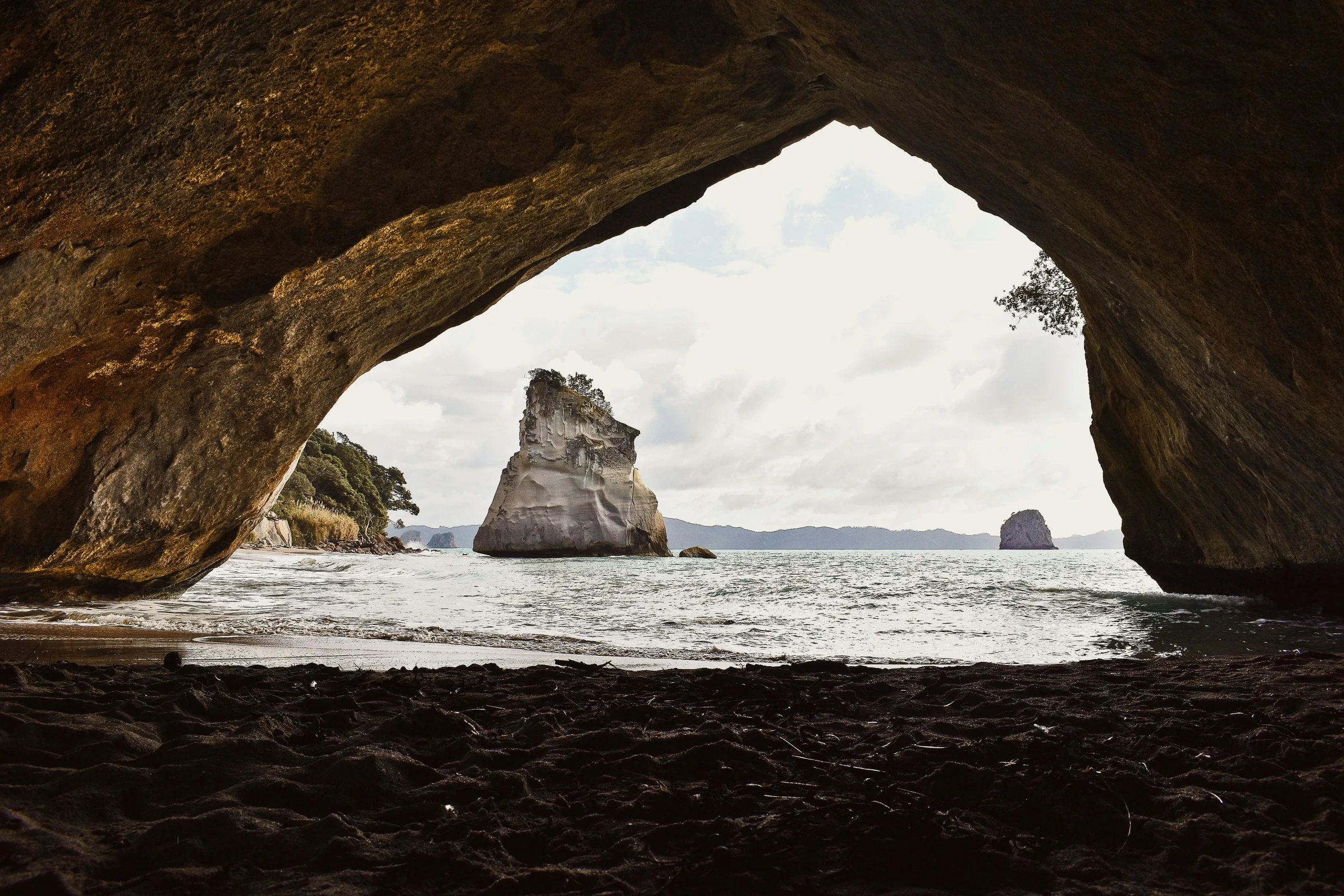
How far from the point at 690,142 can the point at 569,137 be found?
1.47 meters

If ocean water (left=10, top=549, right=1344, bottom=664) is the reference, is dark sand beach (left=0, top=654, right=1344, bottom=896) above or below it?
above

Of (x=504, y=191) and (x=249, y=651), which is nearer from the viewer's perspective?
(x=249, y=651)

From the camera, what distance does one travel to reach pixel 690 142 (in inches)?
303

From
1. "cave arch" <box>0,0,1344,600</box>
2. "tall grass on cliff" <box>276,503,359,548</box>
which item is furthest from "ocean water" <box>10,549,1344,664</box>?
"tall grass on cliff" <box>276,503,359,548</box>

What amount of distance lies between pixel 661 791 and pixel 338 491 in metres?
43.0

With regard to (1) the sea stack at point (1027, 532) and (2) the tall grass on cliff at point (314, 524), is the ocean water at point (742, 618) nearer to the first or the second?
(2) the tall grass on cliff at point (314, 524)

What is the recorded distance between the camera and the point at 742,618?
9.69 meters

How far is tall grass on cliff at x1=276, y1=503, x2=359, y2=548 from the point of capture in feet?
109

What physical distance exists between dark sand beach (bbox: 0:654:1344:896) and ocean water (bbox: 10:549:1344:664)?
3049mm

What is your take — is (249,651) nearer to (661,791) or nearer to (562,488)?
(661,791)

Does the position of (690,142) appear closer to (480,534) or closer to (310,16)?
(310,16)

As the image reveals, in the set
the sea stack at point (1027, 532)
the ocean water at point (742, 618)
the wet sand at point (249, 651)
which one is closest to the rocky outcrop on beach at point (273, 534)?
the ocean water at point (742, 618)

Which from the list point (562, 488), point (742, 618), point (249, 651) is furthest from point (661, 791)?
point (562, 488)

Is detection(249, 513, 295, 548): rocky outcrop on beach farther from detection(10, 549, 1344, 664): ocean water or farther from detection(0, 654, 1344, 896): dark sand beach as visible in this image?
detection(0, 654, 1344, 896): dark sand beach
